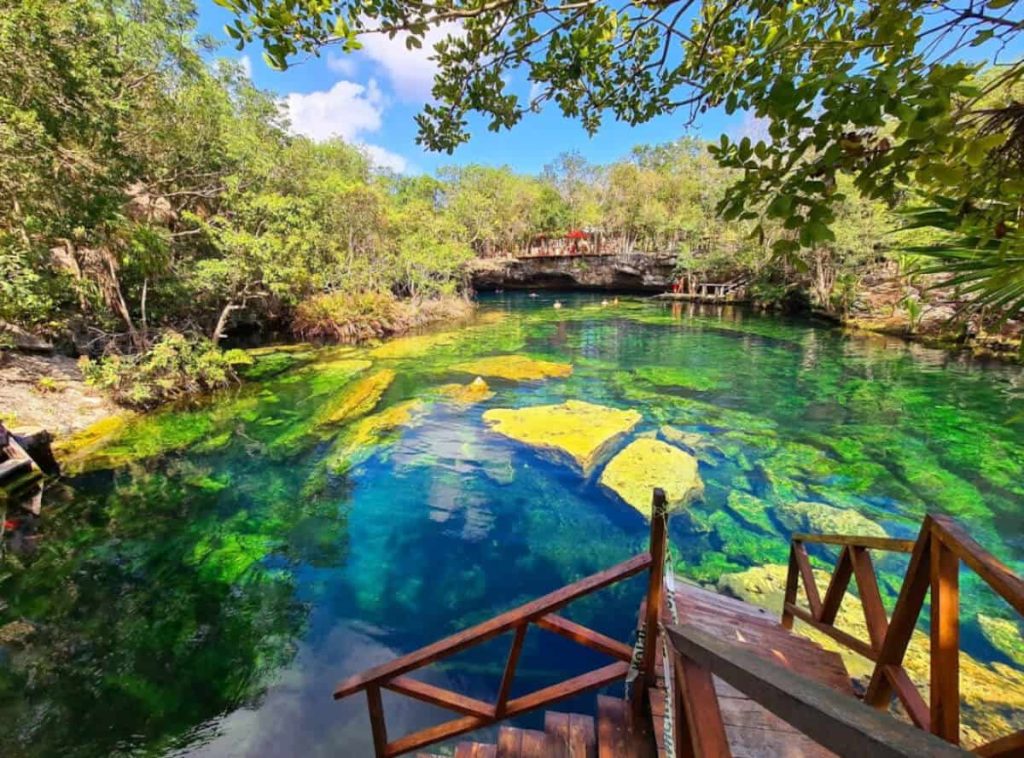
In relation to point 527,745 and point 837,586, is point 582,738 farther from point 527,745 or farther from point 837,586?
point 837,586

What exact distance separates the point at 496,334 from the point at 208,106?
13.5 metres

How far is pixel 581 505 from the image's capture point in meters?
7.30

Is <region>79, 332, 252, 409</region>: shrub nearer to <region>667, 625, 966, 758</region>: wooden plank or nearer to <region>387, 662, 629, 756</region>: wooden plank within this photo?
<region>387, 662, 629, 756</region>: wooden plank

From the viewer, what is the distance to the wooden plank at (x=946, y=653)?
1.77 meters

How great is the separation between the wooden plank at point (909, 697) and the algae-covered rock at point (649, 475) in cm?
445

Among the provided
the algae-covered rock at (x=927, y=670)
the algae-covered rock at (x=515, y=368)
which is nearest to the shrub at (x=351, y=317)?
the algae-covered rock at (x=515, y=368)

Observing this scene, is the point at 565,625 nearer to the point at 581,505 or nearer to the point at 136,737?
the point at 136,737

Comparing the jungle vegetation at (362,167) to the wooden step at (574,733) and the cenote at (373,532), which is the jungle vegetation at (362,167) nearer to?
the cenote at (373,532)

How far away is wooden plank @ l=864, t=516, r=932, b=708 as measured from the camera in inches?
82.8

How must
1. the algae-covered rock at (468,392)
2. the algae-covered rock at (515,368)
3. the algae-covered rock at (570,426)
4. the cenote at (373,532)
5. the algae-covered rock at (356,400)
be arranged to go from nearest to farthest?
the cenote at (373,532) → the algae-covered rock at (570,426) → the algae-covered rock at (356,400) → the algae-covered rock at (468,392) → the algae-covered rock at (515,368)

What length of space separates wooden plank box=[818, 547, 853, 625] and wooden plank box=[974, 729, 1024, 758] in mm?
1686

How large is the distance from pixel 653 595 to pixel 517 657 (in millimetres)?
862

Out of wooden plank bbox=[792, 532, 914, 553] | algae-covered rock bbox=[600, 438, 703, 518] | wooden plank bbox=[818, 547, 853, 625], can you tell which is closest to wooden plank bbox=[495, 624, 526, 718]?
wooden plank bbox=[792, 532, 914, 553]

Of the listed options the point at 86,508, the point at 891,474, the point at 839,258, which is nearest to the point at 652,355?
the point at 891,474
